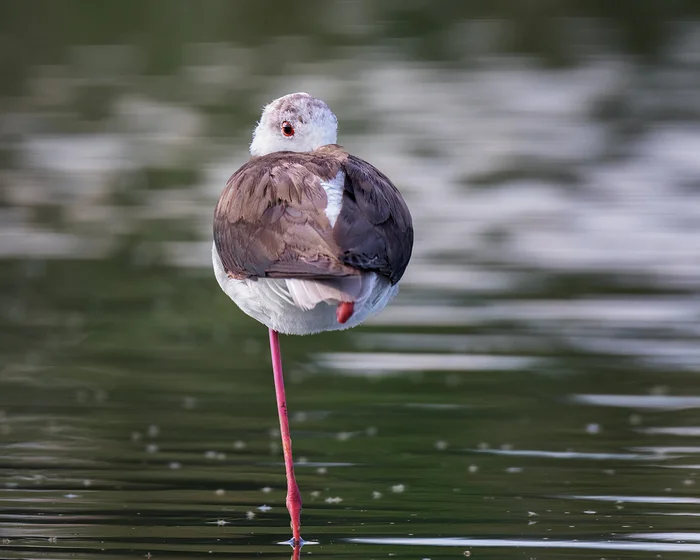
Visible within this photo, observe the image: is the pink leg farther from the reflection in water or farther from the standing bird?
the reflection in water

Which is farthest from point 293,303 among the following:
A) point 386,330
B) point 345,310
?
point 386,330

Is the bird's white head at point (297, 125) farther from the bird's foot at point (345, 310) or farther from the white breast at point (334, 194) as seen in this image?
the bird's foot at point (345, 310)

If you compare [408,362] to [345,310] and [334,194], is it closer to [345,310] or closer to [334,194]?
[334,194]

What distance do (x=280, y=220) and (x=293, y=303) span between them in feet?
1.20

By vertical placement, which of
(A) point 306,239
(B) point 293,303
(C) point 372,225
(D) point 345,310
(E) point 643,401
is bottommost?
(D) point 345,310

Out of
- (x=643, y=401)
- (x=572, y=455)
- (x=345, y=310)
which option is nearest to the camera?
(x=345, y=310)

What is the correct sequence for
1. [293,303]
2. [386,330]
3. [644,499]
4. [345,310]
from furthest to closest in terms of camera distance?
[386,330], [644,499], [293,303], [345,310]

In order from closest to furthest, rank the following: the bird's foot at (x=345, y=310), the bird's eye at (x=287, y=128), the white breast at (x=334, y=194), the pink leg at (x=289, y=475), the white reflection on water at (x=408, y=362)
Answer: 1. the bird's foot at (x=345, y=310)
2. the white breast at (x=334, y=194)
3. the pink leg at (x=289, y=475)
4. the bird's eye at (x=287, y=128)
5. the white reflection on water at (x=408, y=362)

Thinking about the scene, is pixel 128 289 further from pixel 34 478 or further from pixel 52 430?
pixel 34 478

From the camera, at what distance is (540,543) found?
706cm

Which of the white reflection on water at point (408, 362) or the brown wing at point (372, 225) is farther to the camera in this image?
the white reflection on water at point (408, 362)

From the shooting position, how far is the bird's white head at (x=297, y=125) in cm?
777

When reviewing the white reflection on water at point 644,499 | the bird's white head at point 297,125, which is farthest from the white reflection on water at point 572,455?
the bird's white head at point 297,125

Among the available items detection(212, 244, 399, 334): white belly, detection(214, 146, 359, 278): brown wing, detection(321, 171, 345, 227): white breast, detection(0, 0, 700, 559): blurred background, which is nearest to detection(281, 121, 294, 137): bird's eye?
detection(214, 146, 359, 278): brown wing
